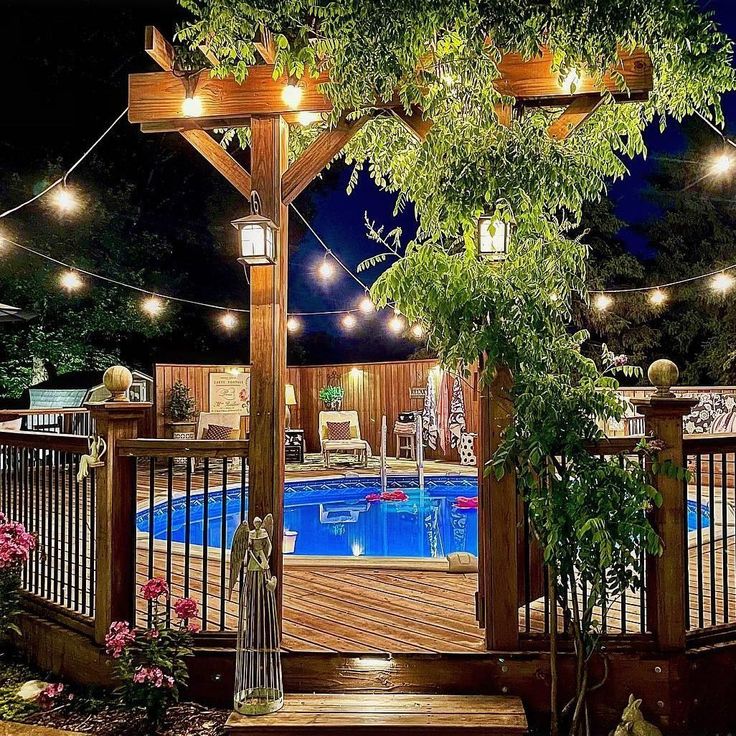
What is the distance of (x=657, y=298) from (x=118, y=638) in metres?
11.6

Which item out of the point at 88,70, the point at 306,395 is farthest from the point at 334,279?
the point at 88,70

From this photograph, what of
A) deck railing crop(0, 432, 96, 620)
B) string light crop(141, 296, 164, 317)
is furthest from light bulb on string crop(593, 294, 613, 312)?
deck railing crop(0, 432, 96, 620)

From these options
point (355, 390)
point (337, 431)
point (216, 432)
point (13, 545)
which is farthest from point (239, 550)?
point (355, 390)

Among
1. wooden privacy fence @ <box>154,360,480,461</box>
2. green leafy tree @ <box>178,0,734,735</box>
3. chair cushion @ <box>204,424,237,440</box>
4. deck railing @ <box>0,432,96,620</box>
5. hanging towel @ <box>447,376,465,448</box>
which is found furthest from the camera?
wooden privacy fence @ <box>154,360,480,461</box>

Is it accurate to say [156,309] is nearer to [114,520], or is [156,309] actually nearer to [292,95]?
[114,520]

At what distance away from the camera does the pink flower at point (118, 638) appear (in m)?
3.39

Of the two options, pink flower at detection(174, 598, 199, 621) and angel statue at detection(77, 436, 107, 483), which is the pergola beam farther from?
pink flower at detection(174, 598, 199, 621)

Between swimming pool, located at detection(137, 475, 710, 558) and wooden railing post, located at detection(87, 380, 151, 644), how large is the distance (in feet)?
8.31

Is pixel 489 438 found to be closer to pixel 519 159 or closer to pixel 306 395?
pixel 519 159

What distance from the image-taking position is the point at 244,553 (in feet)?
11.2

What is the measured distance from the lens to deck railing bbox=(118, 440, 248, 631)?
366cm

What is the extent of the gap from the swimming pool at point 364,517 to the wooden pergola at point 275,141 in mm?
2947

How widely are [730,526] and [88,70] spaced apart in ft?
43.3

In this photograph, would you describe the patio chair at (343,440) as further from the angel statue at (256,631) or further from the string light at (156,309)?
the angel statue at (256,631)
